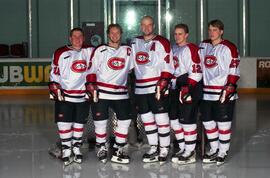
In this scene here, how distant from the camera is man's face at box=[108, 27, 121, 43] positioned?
460cm

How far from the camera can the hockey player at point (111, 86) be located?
A: 4.62 metres

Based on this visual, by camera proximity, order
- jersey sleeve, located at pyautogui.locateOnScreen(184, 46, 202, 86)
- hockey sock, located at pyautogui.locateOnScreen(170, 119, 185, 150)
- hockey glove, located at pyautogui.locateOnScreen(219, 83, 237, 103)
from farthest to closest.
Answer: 1. hockey sock, located at pyautogui.locateOnScreen(170, 119, 185, 150)
2. jersey sleeve, located at pyautogui.locateOnScreen(184, 46, 202, 86)
3. hockey glove, located at pyautogui.locateOnScreen(219, 83, 237, 103)

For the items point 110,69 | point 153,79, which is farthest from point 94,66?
point 153,79

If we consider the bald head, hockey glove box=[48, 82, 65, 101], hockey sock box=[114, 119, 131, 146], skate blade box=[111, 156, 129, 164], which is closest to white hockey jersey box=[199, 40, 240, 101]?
the bald head

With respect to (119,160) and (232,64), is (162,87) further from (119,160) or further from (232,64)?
(119,160)

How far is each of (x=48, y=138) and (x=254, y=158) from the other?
234cm

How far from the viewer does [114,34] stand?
4602mm

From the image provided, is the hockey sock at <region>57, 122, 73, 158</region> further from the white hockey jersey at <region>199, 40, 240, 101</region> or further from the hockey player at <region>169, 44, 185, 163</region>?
the white hockey jersey at <region>199, 40, 240, 101</region>

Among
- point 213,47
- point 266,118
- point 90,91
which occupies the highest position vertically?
point 213,47

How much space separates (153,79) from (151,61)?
151 millimetres

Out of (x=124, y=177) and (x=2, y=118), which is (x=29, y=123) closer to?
(x=2, y=118)

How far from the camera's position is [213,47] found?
4609 millimetres

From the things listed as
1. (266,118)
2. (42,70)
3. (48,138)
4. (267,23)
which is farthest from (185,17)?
(48,138)

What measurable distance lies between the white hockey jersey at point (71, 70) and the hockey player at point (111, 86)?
0.09m
